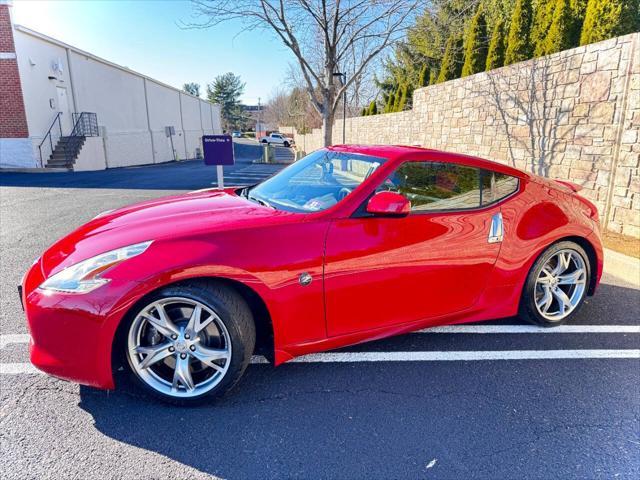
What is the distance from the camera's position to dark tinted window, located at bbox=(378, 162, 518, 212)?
9.25 ft

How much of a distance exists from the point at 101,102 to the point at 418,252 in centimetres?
2563

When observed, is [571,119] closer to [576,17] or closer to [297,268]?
[576,17]

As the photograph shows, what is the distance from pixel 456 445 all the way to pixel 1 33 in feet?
72.2

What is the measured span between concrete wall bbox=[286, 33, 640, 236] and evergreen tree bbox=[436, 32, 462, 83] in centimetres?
392

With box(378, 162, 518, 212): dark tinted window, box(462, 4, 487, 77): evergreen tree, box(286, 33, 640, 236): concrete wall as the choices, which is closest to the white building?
box(462, 4, 487, 77): evergreen tree

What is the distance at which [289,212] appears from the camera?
2650 mm

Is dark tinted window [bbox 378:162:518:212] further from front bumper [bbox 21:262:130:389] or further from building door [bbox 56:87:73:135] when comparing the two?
building door [bbox 56:87:73:135]

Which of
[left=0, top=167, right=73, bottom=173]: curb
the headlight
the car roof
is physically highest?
the car roof

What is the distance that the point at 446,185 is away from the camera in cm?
297

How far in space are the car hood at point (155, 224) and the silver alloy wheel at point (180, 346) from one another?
0.45 meters

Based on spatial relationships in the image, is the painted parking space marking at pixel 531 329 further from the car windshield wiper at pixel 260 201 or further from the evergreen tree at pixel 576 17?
the evergreen tree at pixel 576 17

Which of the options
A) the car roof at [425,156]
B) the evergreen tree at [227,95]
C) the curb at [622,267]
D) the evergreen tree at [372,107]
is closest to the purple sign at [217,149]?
the car roof at [425,156]

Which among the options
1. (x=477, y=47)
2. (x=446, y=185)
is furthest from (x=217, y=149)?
(x=477, y=47)

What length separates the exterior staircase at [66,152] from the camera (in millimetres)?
18422
